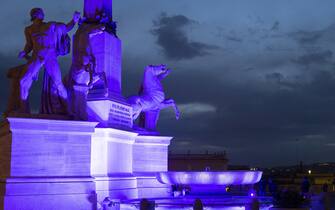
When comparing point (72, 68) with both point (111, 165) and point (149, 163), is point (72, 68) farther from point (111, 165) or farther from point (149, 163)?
point (149, 163)

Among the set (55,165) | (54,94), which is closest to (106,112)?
(54,94)

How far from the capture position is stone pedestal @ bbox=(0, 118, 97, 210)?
49.1 feet

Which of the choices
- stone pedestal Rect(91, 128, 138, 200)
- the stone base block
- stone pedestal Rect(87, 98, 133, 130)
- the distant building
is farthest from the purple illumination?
the distant building

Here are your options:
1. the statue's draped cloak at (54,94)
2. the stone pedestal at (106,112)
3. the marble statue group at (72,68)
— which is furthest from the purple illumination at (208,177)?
the statue's draped cloak at (54,94)

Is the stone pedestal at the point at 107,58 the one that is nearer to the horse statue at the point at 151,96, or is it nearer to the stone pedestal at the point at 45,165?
the horse statue at the point at 151,96

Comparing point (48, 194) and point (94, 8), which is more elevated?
point (94, 8)

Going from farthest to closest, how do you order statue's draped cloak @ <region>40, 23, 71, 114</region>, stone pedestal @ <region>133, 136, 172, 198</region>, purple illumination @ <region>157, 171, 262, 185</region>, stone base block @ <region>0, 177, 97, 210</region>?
stone pedestal @ <region>133, 136, 172, 198</region> → purple illumination @ <region>157, 171, 262, 185</region> → statue's draped cloak @ <region>40, 23, 71, 114</region> → stone base block @ <region>0, 177, 97, 210</region>

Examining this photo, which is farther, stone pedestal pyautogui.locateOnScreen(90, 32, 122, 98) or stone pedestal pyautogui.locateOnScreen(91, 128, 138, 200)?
stone pedestal pyautogui.locateOnScreen(90, 32, 122, 98)

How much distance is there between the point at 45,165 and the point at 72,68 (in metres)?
4.39

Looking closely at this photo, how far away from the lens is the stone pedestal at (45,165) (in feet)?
49.1

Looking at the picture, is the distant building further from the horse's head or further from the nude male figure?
the nude male figure

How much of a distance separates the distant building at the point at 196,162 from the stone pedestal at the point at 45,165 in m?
29.0

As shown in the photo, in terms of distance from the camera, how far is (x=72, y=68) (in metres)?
18.5

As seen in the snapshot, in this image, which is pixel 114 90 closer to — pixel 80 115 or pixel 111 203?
pixel 80 115
